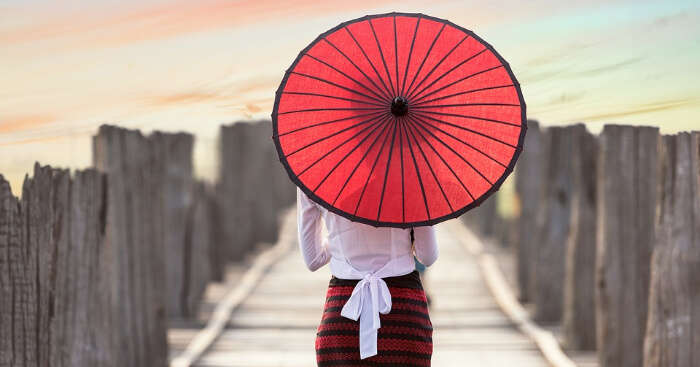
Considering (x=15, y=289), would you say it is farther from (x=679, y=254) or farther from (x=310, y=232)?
(x=679, y=254)

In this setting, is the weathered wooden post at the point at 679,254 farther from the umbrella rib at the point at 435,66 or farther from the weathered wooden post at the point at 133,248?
the weathered wooden post at the point at 133,248

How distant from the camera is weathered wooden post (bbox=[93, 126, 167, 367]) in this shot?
6.51 m

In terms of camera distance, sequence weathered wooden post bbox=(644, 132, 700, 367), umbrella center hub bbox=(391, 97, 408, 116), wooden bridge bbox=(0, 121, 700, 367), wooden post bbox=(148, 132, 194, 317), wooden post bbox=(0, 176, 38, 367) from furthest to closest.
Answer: wooden post bbox=(148, 132, 194, 317)
weathered wooden post bbox=(644, 132, 700, 367)
wooden bridge bbox=(0, 121, 700, 367)
wooden post bbox=(0, 176, 38, 367)
umbrella center hub bbox=(391, 97, 408, 116)

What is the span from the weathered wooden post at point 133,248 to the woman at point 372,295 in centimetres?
231

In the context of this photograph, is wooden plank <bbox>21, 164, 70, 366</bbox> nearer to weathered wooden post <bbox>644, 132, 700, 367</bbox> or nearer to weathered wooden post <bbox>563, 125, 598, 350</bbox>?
weathered wooden post <bbox>644, 132, 700, 367</bbox>

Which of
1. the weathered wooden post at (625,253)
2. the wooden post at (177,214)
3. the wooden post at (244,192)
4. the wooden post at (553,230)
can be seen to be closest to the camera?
the weathered wooden post at (625,253)

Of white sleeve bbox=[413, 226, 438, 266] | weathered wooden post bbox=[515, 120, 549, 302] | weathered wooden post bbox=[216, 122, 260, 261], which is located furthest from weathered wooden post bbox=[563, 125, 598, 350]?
weathered wooden post bbox=[216, 122, 260, 261]

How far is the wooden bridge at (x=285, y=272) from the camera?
500 centimetres

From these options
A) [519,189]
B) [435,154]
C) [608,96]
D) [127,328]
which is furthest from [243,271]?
[435,154]

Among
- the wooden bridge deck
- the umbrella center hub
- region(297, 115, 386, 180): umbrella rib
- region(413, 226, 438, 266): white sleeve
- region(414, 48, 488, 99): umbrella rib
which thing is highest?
region(414, 48, 488, 99): umbrella rib

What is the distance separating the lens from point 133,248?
6.85m

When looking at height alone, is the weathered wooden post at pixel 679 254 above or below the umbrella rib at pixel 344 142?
below

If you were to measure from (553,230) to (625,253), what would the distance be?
2.63 meters

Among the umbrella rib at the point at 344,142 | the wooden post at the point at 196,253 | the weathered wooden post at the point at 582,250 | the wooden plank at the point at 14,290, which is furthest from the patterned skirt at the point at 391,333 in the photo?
the wooden post at the point at 196,253
